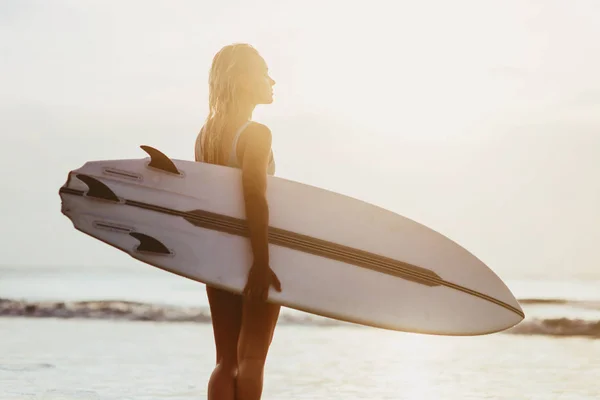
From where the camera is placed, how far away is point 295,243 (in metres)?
3.21

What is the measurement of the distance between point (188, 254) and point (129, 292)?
1323 cm

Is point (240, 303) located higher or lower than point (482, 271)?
lower

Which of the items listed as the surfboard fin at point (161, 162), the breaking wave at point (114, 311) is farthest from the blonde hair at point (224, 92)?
the breaking wave at point (114, 311)

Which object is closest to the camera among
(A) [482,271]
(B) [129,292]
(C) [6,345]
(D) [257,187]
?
(D) [257,187]

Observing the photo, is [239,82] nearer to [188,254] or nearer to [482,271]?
[188,254]

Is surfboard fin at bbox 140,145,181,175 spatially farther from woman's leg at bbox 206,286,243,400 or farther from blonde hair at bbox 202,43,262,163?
Result: woman's leg at bbox 206,286,243,400

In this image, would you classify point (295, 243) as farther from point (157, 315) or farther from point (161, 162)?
point (157, 315)

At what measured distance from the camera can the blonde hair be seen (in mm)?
2734

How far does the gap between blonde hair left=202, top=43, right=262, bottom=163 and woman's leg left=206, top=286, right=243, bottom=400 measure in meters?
0.48

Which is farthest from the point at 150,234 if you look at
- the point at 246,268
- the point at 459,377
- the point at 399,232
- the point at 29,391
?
the point at 459,377

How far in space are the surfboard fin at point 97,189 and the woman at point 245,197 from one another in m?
0.49

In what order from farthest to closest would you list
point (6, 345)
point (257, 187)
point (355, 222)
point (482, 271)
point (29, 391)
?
point (6, 345)
point (29, 391)
point (482, 271)
point (355, 222)
point (257, 187)

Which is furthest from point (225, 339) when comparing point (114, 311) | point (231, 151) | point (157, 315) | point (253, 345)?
point (114, 311)

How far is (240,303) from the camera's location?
2713 mm
